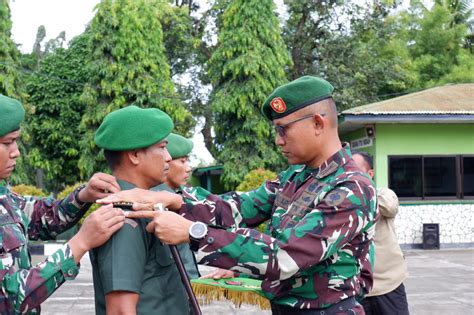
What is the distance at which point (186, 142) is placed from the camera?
15.5 ft

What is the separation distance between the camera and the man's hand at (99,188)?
2450 mm

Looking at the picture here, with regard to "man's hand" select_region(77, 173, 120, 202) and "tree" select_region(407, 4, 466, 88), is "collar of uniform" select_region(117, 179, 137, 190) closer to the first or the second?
"man's hand" select_region(77, 173, 120, 202)

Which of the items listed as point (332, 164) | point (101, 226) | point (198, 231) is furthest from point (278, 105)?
point (101, 226)

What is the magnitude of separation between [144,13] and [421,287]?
10761 millimetres

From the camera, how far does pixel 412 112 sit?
46.6 feet

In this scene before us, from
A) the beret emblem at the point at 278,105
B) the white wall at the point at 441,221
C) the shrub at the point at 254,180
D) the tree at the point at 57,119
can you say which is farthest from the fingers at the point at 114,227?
the tree at the point at 57,119

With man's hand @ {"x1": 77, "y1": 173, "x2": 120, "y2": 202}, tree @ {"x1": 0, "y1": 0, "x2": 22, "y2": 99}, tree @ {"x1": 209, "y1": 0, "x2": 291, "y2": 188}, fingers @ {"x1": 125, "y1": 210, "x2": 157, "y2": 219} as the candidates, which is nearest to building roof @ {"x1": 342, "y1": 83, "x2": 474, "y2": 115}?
tree @ {"x1": 209, "y1": 0, "x2": 291, "y2": 188}

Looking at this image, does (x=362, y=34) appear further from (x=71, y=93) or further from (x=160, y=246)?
(x=160, y=246)

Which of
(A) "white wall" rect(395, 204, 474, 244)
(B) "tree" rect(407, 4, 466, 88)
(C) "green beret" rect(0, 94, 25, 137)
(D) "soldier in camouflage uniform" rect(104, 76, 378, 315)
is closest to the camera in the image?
(D) "soldier in camouflage uniform" rect(104, 76, 378, 315)

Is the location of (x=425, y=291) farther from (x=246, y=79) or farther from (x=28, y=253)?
(x=246, y=79)

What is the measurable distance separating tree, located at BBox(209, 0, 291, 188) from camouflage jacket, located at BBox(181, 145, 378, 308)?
14282mm

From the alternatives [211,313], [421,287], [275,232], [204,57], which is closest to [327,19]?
[204,57]

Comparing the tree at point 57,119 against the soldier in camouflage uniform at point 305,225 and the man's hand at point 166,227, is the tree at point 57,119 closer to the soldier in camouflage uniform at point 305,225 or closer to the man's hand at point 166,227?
the soldier in camouflage uniform at point 305,225

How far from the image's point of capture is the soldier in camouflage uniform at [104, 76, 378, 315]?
7.04 feet
